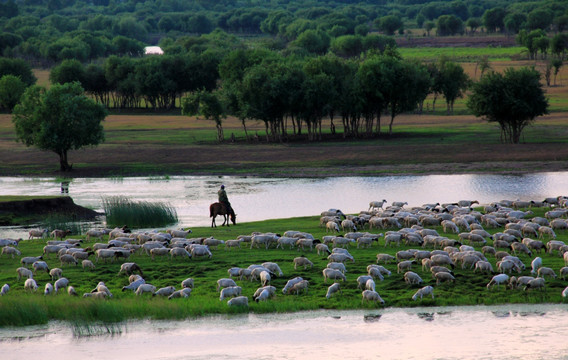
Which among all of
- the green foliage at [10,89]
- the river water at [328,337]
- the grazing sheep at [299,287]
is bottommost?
the river water at [328,337]

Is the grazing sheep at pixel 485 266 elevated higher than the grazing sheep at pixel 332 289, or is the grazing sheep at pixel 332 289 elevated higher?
the grazing sheep at pixel 485 266

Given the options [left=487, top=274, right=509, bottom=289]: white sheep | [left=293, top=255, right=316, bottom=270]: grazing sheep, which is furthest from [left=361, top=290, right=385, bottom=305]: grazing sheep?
[left=293, top=255, right=316, bottom=270]: grazing sheep

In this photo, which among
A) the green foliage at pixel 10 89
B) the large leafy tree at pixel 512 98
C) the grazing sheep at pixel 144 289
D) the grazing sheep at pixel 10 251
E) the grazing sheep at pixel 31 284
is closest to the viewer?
the grazing sheep at pixel 144 289

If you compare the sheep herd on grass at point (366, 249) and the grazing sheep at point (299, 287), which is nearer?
the grazing sheep at point (299, 287)

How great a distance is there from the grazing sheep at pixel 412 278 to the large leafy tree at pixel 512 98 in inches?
1868

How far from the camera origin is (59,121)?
6400 centimetres

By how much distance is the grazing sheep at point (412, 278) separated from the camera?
78.1 feet

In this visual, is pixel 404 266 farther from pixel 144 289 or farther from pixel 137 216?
pixel 137 216

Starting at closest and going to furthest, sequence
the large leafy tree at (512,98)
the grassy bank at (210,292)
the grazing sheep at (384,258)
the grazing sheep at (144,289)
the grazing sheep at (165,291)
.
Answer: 1. the grassy bank at (210,292)
2. the grazing sheep at (165,291)
3. the grazing sheep at (144,289)
4. the grazing sheep at (384,258)
5. the large leafy tree at (512,98)

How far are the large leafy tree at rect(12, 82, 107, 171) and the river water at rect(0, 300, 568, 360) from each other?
4393 cm

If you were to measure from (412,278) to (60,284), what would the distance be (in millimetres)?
10170

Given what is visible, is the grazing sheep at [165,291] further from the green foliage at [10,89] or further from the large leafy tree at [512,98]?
the green foliage at [10,89]

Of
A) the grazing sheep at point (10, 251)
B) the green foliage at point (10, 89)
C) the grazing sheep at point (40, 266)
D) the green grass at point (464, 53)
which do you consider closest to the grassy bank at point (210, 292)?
the grazing sheep at point (40, 266)

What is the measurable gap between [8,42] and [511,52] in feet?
377
